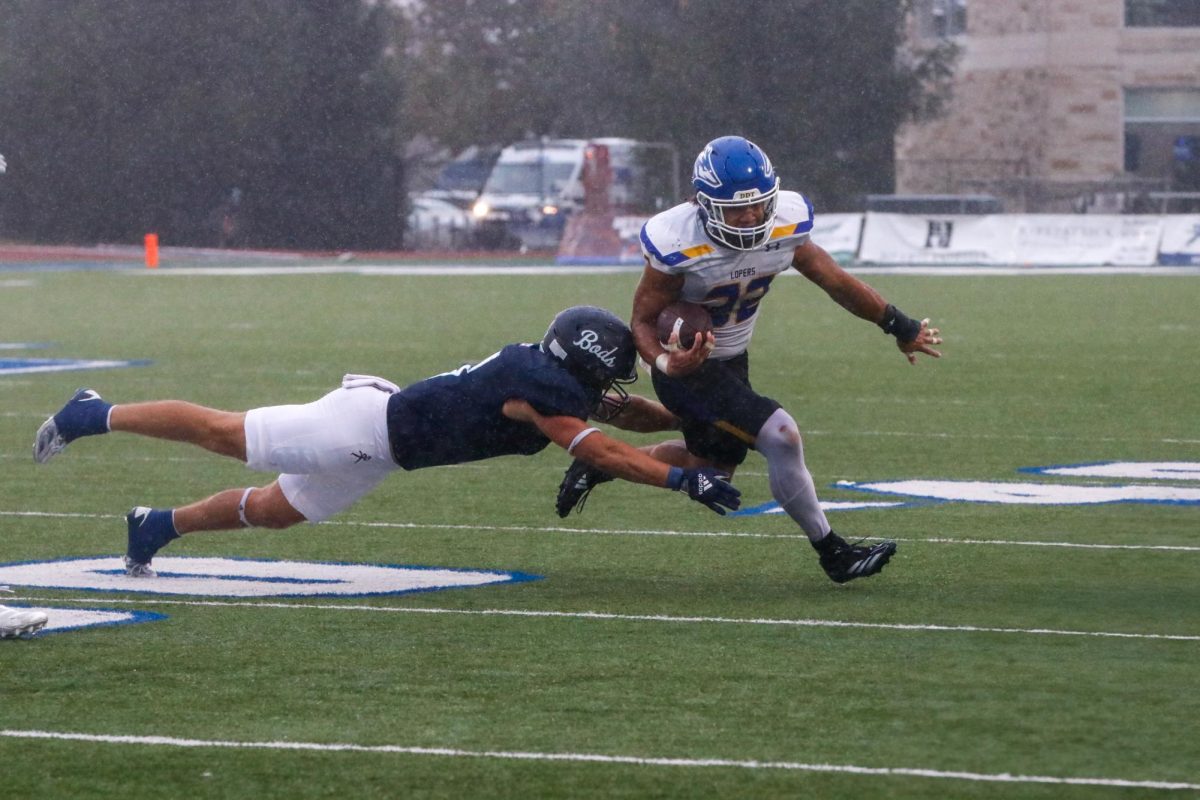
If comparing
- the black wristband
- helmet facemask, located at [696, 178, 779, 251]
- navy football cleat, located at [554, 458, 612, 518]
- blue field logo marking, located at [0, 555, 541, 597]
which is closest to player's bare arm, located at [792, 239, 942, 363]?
the black wristband

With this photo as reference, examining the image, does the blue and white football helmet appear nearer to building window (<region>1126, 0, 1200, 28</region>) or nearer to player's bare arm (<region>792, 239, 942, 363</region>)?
player's bare arm (<region>792, 239, 942, 363</region>)

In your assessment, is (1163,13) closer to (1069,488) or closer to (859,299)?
(1069,488)

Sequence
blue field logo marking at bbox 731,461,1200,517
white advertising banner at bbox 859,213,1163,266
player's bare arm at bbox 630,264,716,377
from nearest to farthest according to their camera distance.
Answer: player's bare arm at bbox 630,264,716,377 → blue field logo marking at bbox 731,461,1200,517 → white advertising banner at bbox 859,213,1163,266

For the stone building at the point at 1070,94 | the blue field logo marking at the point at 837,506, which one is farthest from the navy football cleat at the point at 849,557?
the stone building at the point at 1070,94

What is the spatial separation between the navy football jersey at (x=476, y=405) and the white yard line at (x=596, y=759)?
204 centimetres

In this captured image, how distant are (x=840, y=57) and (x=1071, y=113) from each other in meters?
7.24

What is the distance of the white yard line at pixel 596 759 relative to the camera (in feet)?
15.9

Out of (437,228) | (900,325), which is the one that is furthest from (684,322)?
(437,228)

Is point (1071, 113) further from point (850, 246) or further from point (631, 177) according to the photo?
point (850, 246)

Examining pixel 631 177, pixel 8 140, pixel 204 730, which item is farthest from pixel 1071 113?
pixel 204 730

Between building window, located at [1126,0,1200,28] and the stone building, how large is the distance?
2 cm

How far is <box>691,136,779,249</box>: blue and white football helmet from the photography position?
7.25 metres

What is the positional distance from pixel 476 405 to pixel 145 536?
1.41 metres

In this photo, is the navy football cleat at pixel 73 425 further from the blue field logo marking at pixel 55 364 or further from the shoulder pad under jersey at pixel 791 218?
the blue field logo marking at pixel 55 364
